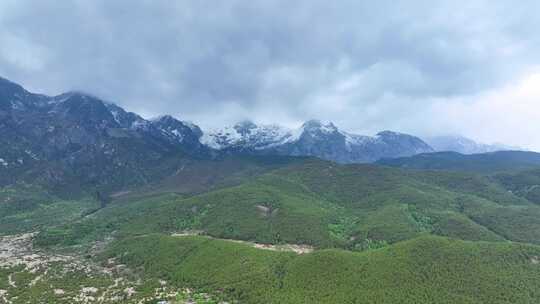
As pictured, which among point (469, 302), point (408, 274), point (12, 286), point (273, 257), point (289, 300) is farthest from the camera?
point (273, 257)

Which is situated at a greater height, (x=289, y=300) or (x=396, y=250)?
(x=396, y=250)

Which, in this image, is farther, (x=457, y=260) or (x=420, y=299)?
(x=457, y=260)

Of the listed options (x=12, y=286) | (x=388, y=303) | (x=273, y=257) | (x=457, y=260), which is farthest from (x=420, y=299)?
(x=12, y=286)

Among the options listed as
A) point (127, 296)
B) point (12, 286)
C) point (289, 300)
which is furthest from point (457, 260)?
point (12, 286)

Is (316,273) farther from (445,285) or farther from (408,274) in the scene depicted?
(445,285)

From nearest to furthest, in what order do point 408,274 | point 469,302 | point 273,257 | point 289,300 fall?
point 469,302 < point 289,300 < point 408,274 < point 273,257

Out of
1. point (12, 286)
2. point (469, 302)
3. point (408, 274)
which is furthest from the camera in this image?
point (12, 286)

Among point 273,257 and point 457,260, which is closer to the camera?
point 457,260

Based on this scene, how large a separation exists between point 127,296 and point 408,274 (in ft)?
382

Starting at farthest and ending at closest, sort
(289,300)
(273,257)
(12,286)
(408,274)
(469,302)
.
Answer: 1. (273,257)
2. (12,286)
3. (408,274)
4. (289,300)
5. (469,302)

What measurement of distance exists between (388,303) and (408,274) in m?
21.8

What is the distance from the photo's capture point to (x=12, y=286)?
180 m

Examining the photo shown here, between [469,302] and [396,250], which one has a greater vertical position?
[396,250]

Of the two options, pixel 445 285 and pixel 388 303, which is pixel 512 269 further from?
pixel 388 303
